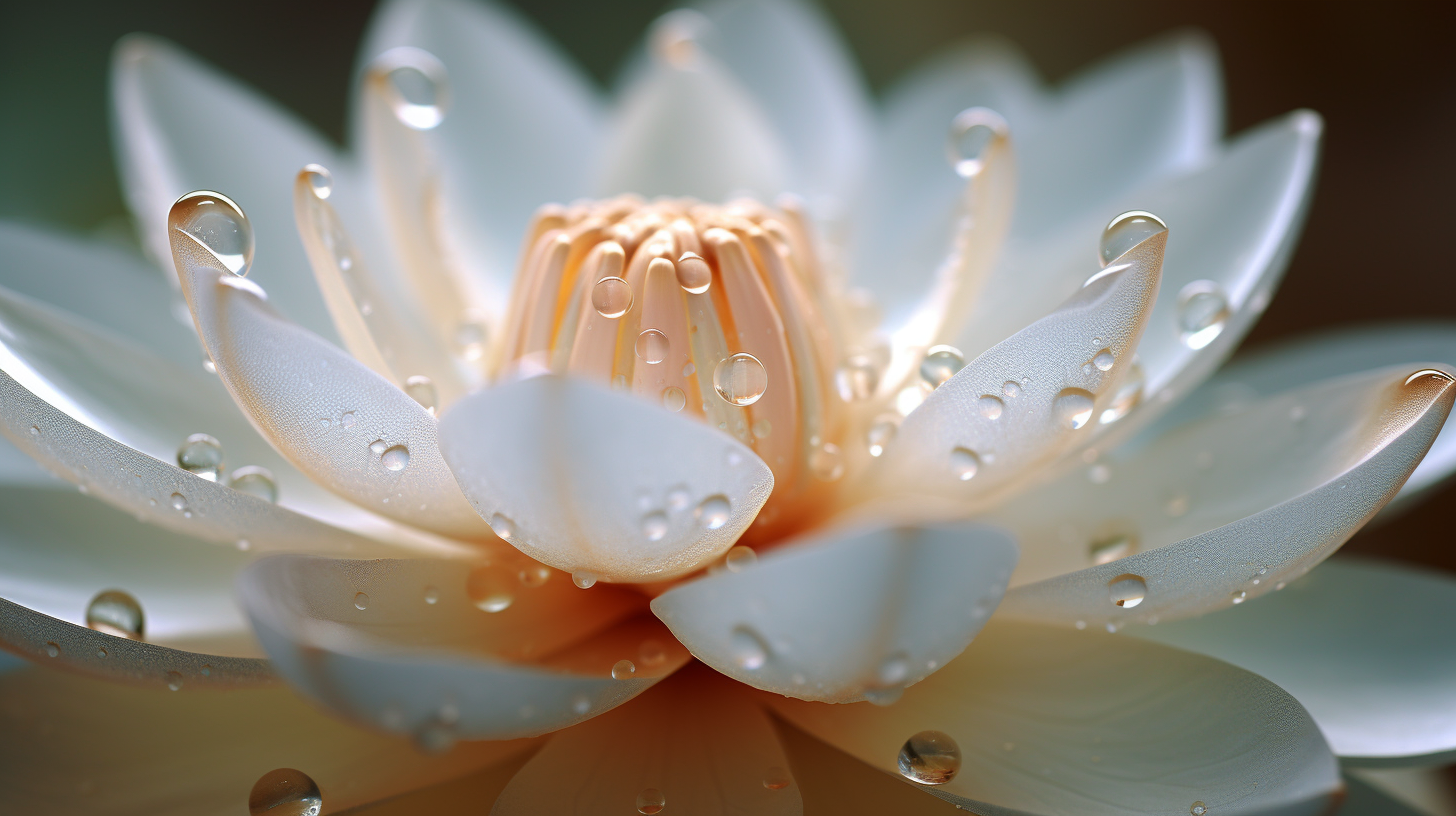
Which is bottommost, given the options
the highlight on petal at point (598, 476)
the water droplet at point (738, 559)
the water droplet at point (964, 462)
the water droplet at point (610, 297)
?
the highlight on petal at point (598, 476)

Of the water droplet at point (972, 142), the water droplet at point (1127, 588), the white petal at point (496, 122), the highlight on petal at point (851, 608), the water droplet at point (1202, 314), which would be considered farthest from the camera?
the white petal at point (496, 122)

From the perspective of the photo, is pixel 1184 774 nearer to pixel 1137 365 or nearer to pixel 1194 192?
pixel 1137 365

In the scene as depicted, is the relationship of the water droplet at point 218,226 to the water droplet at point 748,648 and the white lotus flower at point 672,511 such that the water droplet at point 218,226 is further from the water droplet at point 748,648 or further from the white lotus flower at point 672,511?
the water droplet at point 748,648

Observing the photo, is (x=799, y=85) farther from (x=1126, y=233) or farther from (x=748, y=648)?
(x=748, y=648)

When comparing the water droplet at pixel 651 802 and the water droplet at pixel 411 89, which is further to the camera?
the water droplet at pixel 411 89

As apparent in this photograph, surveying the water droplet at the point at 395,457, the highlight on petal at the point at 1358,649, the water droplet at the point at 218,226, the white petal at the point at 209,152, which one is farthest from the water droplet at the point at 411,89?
the highlight on petal at the point at 1358,649

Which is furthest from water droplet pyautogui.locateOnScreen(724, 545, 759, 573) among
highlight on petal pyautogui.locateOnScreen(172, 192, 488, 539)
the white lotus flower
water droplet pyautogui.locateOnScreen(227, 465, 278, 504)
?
water droplet pyautogui.locateOnScreen(227, 465, 278, 504)

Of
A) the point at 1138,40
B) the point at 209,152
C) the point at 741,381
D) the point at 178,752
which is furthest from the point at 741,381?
the point at 1138,40
